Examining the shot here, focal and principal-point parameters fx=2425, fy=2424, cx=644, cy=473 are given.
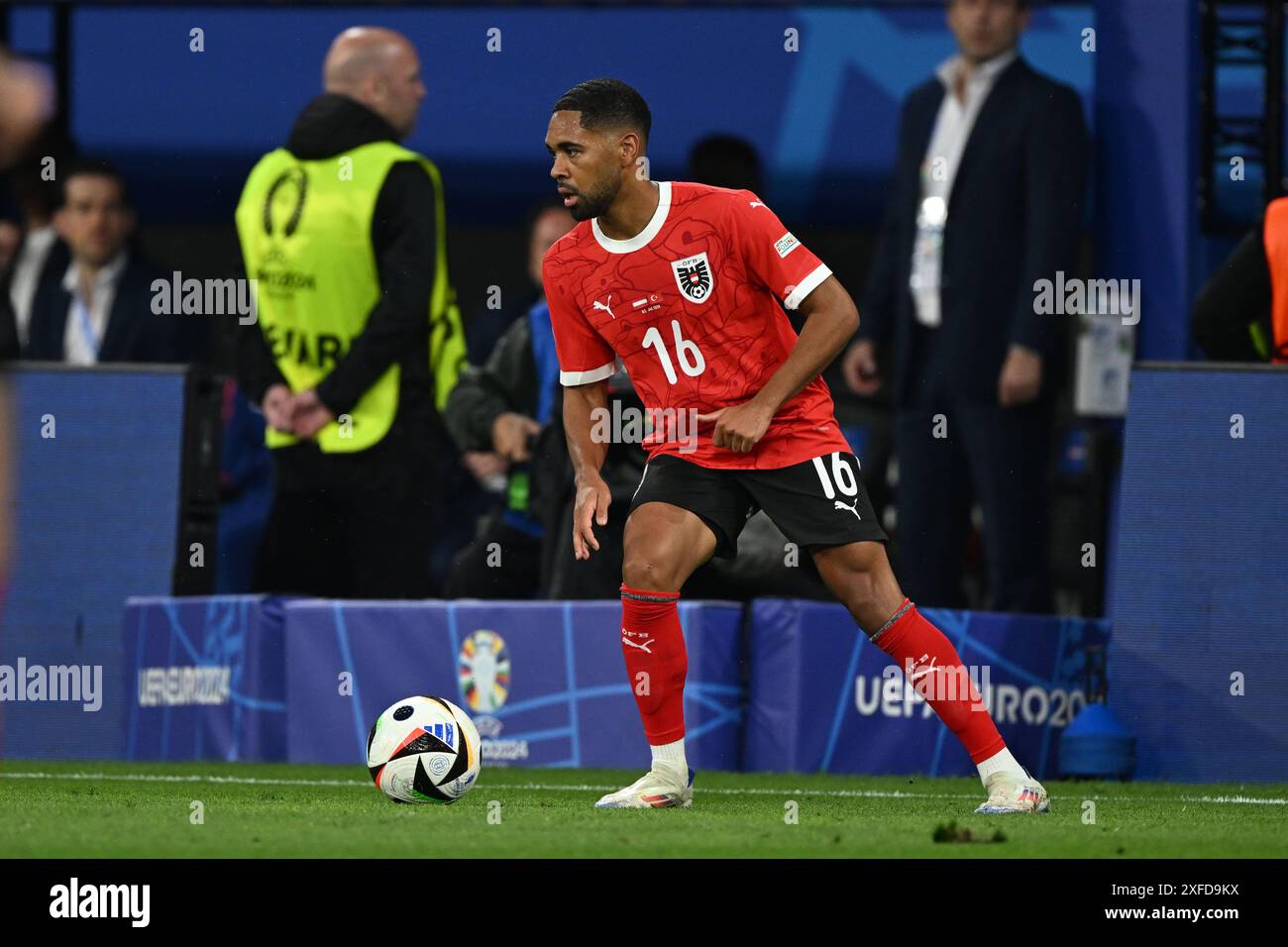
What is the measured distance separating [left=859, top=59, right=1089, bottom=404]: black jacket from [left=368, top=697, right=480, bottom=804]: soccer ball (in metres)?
3.80

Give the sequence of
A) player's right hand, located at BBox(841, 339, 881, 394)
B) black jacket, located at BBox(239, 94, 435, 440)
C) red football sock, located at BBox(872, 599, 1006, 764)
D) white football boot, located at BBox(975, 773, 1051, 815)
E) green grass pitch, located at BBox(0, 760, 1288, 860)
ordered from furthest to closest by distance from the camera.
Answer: player's right hand, located at BBox(841, 339, 881, 394) → black jacket, located at BBox(239, 94, 435, 440) → red football sock, located at BBox(872, 599, 1006, 764) → white football boot, located at BBox(975, 773, 1051, 815) → green grass pitch, located at BBox(0, 760, 1288, 860)

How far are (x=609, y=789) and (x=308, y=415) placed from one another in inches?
93.8

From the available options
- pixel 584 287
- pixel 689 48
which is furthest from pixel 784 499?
pixel 689 48

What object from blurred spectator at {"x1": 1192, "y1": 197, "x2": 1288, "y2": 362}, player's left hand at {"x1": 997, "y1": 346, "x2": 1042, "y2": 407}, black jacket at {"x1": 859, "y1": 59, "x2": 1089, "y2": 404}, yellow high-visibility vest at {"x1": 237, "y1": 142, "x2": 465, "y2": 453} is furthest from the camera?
black jacket at {"x1": 859, "y1": 59, "x2": 1089, "y2": 404}

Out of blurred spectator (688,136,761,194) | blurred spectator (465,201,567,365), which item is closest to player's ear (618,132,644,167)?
blurred spectator (688,136,761,194)

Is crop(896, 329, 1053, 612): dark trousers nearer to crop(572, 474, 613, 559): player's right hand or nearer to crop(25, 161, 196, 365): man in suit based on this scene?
crop(572, 474, 613, 559): player's right hand

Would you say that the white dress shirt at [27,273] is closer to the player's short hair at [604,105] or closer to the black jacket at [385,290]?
the black jacket at [385,290]

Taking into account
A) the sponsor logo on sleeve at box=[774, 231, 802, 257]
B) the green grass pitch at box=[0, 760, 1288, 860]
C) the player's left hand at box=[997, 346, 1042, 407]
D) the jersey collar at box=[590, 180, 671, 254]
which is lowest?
the green grass pitch at box=[0, 760, 1288, 860]

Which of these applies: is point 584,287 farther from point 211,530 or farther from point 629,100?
point 211,530

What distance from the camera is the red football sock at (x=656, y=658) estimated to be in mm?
6543

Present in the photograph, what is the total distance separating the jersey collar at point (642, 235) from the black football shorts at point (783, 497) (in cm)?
59

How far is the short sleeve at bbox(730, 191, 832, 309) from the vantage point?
21.7 ft

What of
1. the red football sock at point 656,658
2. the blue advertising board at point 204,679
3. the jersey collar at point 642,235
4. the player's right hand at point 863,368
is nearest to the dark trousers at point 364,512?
the blue advertising board at point 204,679
